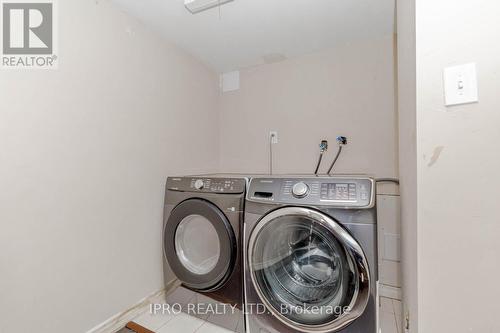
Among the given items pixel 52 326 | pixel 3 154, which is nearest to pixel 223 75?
pixel 3 154

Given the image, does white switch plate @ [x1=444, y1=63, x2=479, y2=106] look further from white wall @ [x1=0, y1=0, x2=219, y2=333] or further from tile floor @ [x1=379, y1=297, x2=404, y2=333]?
white wall @ [x1=0, y1=0, x2=219, y2=333]

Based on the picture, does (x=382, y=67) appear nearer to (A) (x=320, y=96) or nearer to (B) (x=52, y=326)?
(A) (x=320, y=96)

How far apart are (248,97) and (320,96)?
70cm

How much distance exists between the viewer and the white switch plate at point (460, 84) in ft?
2.13

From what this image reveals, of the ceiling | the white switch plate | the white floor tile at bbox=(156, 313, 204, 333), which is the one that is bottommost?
the white floor tile at bbox=(156, 313, 204, 333)

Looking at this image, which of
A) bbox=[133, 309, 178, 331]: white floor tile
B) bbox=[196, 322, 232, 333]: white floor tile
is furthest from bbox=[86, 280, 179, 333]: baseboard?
bbox=[196, 322, 232, 333]: white floor tile

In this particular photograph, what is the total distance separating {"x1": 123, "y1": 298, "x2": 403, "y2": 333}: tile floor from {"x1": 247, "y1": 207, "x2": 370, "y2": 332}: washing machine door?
472mm

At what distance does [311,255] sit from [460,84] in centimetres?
92

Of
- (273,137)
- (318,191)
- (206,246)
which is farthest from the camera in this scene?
(273,137)

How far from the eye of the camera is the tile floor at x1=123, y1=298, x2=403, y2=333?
134cm

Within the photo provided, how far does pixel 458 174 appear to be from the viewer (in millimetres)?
Answer: 674

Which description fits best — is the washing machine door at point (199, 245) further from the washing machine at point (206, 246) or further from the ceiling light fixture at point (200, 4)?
the ceiling light fixture at point (200, 4)

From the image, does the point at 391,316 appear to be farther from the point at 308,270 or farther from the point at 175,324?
the point at 175,324

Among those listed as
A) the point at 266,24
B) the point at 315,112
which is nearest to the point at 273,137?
the point at 315,112
